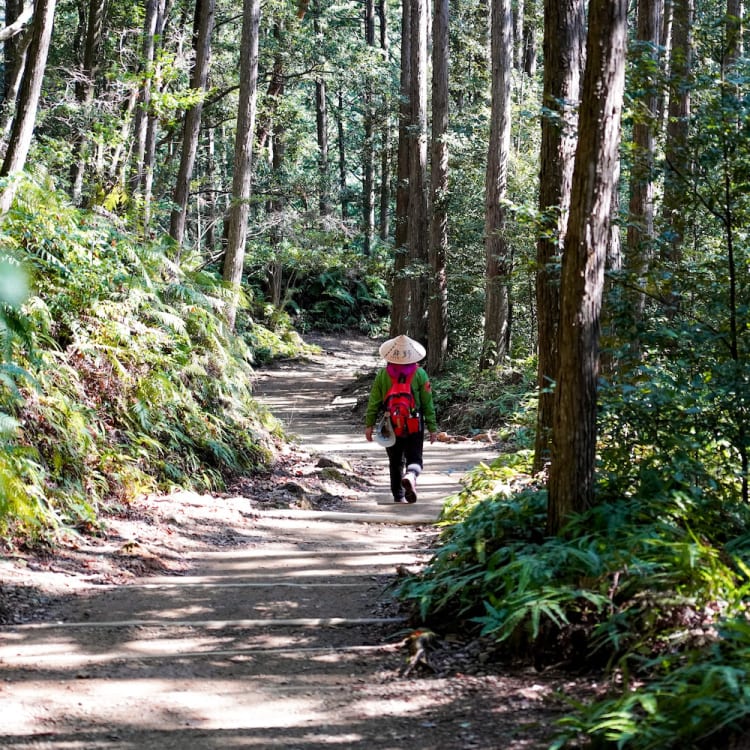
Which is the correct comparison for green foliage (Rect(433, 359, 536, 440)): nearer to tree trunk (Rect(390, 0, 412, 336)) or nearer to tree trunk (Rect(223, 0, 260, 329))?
tree trunk (Rect(390, 0, 412, 336))

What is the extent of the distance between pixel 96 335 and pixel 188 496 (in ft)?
6.73

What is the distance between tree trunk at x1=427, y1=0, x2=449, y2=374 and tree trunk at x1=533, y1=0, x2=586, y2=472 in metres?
12.3

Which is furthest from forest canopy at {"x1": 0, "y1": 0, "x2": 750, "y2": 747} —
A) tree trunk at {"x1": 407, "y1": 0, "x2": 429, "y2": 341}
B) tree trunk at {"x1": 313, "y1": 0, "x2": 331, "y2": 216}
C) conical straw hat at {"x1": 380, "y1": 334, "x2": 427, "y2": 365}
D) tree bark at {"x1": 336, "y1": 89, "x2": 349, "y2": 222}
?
tree bark at {"x1": 336, "y1": 89, "x2": 349, "y2": 222}

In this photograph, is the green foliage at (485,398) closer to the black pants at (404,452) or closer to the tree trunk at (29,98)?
the black pants at (404,452)

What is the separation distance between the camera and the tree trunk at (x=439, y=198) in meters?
20.6

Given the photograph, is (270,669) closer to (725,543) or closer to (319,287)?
(725,543)

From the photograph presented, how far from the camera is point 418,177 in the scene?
22.0 meters

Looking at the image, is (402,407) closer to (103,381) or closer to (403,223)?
(103,381)

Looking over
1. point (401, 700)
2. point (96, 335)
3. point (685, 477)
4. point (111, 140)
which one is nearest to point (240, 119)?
point (111, 140)

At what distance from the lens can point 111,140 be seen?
15.8 meters

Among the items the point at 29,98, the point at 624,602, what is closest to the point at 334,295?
the point at 29,98

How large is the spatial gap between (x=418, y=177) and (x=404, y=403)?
1371 centimetres

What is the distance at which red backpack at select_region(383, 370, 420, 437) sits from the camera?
938 centimetres

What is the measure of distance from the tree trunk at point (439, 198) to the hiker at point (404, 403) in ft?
38.0
